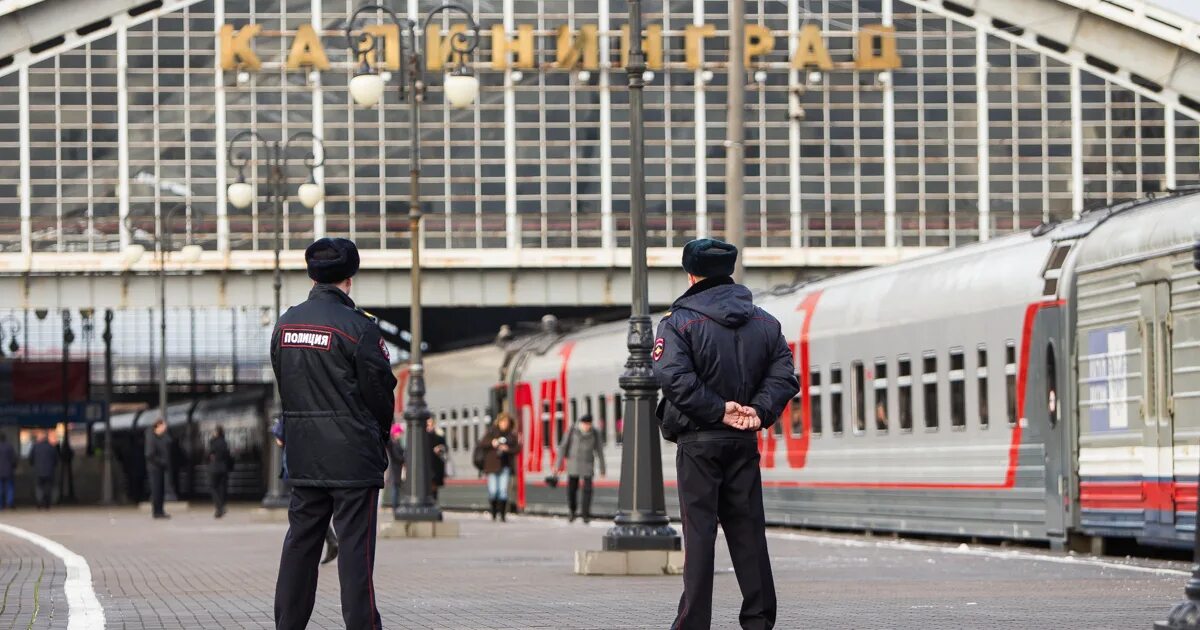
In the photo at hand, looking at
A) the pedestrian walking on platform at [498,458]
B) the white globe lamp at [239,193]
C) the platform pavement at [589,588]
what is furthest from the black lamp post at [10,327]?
the platform pavement at [589,588]

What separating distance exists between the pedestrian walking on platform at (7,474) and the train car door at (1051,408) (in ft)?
121

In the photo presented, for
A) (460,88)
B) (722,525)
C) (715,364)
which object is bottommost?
(722,525)

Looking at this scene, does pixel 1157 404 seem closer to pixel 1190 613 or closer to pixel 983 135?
pixel 1190 613

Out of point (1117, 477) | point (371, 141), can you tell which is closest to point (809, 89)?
point (371, 141)

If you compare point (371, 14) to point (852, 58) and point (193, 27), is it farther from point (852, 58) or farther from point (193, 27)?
point (852, 58)

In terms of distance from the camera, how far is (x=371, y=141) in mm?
68500

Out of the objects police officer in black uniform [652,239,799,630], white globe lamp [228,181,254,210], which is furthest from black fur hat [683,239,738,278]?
white globe lamp [228,181,254,210]

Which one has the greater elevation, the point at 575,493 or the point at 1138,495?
the point at 1138,495

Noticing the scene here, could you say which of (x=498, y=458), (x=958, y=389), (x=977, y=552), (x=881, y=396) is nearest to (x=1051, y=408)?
(x=977, y=552)

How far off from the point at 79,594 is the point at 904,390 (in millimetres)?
11970

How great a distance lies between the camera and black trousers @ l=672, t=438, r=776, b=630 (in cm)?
1063

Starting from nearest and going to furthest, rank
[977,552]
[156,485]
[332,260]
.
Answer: [332,260], [977,552], [156,485]

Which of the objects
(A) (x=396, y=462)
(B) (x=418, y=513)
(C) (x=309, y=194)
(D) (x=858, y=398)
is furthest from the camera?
(A) (x=396, y=462)

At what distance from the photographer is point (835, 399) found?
96.3ft
